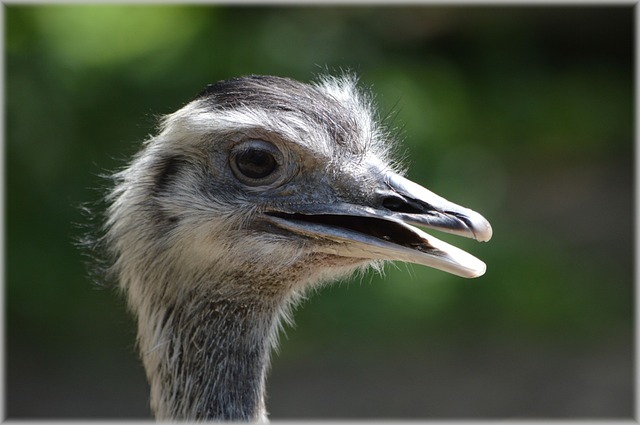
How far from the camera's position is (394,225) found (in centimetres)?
242

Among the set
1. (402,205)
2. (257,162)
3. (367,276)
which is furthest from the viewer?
(367,276)

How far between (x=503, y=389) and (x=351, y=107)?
3735 millimetres

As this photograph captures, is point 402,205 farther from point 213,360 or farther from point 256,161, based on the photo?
point 213,360

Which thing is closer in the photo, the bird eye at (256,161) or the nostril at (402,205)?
the nostril at (402,205)

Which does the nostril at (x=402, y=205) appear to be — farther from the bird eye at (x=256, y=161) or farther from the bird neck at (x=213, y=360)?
the bird neck at (x=213, y=360)

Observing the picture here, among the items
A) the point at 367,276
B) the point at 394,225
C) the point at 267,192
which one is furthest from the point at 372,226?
the point at 367,276

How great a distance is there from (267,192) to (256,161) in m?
0.09

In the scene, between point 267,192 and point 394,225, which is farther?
point 267,192

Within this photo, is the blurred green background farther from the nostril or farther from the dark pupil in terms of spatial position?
the nostril

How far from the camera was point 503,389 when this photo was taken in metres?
6.11

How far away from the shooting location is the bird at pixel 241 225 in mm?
2496

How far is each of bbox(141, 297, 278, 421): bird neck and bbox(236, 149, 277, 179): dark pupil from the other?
34 centimetres

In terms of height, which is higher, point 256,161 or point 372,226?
point 256,161

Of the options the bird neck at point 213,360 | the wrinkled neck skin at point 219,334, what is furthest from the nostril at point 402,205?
the bird neck at point 213,360
